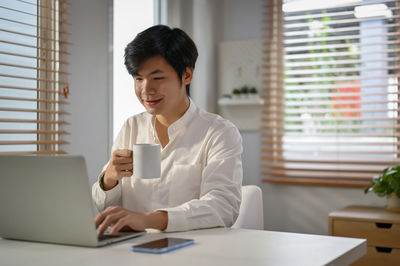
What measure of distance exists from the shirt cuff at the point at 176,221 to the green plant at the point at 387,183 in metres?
1.95

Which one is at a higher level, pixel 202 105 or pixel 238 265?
pixel 202 105

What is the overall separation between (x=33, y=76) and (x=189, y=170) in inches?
48.0

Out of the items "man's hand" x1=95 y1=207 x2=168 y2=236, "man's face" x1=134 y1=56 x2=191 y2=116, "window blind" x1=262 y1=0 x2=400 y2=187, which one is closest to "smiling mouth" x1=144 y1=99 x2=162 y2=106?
"man's face" x1=134 y1=56 x2=191 y2=116

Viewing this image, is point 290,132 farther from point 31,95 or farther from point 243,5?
point 31,95

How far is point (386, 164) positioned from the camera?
3.50m

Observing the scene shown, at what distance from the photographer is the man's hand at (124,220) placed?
140cm

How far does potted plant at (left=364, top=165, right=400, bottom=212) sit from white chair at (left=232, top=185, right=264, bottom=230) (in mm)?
1335

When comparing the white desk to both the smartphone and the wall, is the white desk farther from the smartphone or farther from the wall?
the wall

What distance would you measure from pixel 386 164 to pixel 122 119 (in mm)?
1774

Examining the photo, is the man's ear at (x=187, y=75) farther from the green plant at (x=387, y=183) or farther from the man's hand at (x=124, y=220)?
the green plant at (x=387, y=183)

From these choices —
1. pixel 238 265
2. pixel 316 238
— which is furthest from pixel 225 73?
pixel 238 265

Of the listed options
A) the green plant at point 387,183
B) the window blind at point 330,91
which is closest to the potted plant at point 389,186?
the green plant at point 387,183

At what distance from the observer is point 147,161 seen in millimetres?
1501

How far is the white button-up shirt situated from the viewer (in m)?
1.74
